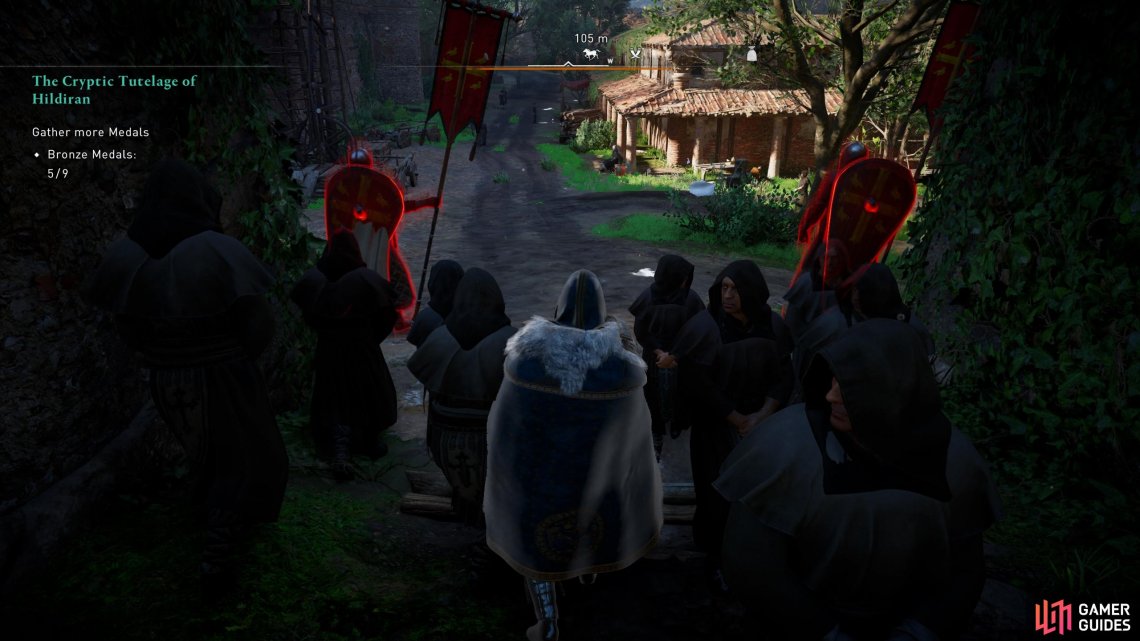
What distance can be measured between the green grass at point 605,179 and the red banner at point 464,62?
15.3 meters

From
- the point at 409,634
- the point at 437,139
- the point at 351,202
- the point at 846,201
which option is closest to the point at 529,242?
the point at 351,202

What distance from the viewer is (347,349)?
4.78 meters

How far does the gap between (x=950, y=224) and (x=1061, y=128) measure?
128 cm

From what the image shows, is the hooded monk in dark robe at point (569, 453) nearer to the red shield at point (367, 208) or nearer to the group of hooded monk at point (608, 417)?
the group of hooded monk at point (608, 417)

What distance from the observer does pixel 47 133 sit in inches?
128

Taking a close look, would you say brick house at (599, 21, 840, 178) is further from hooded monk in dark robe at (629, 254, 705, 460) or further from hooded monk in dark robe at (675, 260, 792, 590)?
hooded monk in dark robe at (675, 260, 792, 590)

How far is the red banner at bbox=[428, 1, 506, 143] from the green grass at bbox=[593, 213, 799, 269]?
842 cm

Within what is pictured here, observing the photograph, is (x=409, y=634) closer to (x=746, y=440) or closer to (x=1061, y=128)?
(x=746, y=440)

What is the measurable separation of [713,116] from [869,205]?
2170cm

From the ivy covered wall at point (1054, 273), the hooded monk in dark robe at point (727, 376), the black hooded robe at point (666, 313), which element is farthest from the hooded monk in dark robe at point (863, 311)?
the ivy covered wall at point (1054, 273)

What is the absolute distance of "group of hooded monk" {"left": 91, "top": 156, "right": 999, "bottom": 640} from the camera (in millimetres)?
1890

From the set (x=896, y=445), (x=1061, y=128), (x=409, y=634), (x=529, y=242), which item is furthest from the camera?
(x=529, y=242)

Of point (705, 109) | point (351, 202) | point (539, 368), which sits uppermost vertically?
point (705, 109)

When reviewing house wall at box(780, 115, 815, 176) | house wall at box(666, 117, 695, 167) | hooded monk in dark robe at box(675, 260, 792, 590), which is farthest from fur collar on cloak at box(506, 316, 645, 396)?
house wall at box(780, 115, 815, 176)
